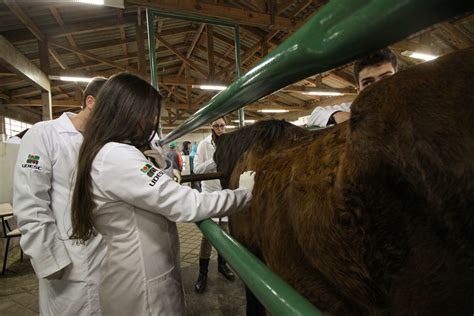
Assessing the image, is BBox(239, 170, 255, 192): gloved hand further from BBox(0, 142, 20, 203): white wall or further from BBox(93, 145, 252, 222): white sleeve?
BBox(0, 142, 20, 203): white wall

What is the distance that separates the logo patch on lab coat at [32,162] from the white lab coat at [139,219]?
24.6 inches

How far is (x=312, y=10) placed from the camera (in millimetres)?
5957

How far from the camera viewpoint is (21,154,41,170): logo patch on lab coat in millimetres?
1328

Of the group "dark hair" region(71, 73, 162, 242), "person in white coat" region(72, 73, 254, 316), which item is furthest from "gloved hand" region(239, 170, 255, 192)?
"dark hair" region(71, 73, 162, 242)

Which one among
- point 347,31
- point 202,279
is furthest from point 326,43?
point 202,279

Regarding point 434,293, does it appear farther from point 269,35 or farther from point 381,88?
point 269,35

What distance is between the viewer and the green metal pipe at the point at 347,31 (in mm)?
259

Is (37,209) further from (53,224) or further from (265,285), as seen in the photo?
(265,285)

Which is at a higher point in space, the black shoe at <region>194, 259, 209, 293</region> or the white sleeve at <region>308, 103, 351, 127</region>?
the white sleeve at <region>308, 103, 351, 127</region>

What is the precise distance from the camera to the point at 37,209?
4.21ft

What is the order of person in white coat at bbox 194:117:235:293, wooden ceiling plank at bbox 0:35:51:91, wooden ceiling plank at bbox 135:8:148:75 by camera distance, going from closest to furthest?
person in white coat at bbox 194:117:235:293, wooden ceiling plank at bbox 0:35:51:91, wooden ceiling plank at bbox 135:8:148:75

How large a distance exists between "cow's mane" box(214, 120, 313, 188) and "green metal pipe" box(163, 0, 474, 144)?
0.84 meters

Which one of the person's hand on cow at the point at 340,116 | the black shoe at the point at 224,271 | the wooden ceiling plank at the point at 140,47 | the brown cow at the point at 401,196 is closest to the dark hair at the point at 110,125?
the brown cow at the point at 401,196

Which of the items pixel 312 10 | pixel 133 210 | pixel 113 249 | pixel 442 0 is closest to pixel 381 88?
pixel 442 0
